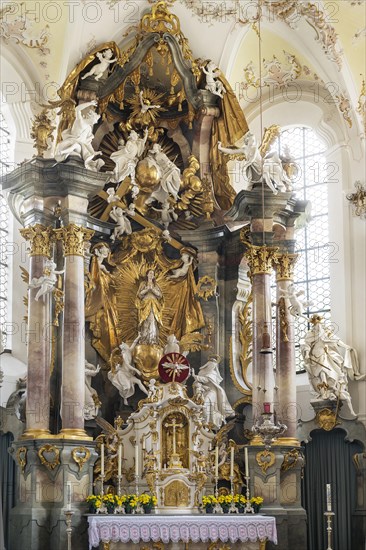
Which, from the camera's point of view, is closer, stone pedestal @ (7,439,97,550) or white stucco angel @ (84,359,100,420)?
stone pedestal @ (7,439,97,550)

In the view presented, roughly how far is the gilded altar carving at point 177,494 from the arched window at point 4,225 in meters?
3.80

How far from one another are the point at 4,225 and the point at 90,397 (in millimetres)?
3695

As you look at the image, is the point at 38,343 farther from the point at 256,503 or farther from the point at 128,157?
the point at 256,503

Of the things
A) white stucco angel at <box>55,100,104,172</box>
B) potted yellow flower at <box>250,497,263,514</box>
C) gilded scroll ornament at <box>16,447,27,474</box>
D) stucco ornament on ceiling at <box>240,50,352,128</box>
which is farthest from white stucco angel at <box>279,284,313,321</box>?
gilded scroll ornament at <box>16,447,27,474</box>

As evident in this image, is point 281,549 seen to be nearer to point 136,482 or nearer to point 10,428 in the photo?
point 136,482

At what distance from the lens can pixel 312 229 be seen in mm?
21141

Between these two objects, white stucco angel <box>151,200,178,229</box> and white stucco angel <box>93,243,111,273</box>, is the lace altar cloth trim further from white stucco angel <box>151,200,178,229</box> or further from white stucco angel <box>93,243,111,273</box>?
white stucco angel <box>151,200,178,229</box>

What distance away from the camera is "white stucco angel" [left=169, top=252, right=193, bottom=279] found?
19.7 metres

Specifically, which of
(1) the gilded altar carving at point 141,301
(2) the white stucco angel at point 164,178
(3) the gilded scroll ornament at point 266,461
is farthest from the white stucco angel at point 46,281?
(3) the gilded scroll ornament at point 266,461

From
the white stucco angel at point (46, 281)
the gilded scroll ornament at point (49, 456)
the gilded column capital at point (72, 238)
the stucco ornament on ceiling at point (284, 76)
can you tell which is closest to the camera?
the gilded scroll ornament at point (49, 456)

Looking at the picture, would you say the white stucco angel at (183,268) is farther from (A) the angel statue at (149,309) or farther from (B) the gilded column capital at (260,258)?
(B) the gilded column capital at (260,258)

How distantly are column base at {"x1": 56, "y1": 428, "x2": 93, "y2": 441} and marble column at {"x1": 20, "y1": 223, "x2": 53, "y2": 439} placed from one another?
0.23m

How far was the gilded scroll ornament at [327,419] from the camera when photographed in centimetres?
1875

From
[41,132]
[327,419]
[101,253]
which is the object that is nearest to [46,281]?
[101,253]
